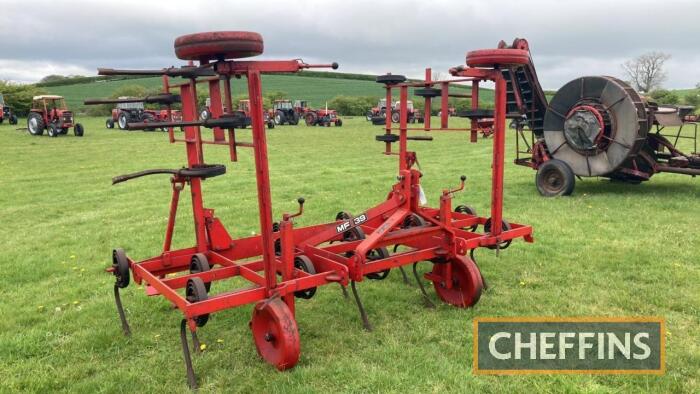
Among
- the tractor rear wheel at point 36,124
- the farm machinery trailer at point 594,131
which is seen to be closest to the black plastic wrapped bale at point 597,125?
the farm machinery trailer at point 594,131

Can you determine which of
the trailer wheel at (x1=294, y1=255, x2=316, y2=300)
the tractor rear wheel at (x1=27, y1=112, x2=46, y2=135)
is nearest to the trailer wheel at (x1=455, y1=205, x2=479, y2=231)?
the trailer wheel at (x1=294, y1=255, x2=316, y2=300)

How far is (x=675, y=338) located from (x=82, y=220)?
7956 mm

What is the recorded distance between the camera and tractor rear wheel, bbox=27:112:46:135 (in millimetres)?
24578

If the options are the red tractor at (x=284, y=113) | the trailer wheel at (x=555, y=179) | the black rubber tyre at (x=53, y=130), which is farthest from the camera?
the red tractor at (x=284, y=113)

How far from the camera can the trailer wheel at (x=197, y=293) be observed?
3626mm

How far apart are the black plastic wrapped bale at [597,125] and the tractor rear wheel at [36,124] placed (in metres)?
23.0

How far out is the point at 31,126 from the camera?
25125 millimetres

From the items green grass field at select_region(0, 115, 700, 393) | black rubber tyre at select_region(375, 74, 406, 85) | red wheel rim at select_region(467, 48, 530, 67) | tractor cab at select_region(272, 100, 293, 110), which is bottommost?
green grass field at select_region(0, 115, 700, 393)

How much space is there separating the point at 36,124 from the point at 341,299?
24690 mm

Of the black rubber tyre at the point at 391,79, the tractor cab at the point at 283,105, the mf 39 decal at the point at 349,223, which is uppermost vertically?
the black rubber tyre at the point at 391,79

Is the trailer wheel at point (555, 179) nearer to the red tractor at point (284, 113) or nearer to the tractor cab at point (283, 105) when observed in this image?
the red tractor at point (284, 113)

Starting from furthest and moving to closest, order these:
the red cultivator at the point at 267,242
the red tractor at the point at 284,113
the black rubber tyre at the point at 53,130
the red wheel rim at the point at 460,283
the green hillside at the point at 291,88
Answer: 1. the green hillside at the point at 291,88
2. the red tractor at the point at 284,113
3. the black rubber tyre at the point at 53,130
4. the red wheel rim at the point at 460,283
5. the red cultivator at the point at 267,242

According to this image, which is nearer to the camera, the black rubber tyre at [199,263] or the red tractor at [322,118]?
the black rubber tyre at [199,263]

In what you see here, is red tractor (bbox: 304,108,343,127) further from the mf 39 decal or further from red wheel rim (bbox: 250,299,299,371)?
red wheel rim (bbox: 250,299,299,371)
